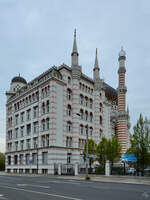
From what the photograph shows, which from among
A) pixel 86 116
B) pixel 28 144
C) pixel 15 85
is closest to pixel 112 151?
pixel 86 116

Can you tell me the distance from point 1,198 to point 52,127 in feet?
Result: 110

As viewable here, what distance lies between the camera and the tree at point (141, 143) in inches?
1178

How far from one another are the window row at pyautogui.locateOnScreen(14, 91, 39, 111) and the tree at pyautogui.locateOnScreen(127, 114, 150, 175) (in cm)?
2632

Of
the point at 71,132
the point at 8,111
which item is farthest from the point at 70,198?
the point at 8,111

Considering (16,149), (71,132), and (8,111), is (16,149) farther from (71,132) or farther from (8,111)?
(71,132)

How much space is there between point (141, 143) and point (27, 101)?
3212 cm

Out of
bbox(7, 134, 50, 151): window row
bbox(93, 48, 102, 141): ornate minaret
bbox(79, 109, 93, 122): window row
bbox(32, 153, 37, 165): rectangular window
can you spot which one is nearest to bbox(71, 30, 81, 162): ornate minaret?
bbox(79, 109, 93, 122): window row

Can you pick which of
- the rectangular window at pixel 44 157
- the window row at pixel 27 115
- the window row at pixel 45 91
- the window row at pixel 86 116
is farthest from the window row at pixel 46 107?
the window row at pixel 86 116

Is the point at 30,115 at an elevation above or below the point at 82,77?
below

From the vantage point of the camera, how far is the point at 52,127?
4519 centimetres

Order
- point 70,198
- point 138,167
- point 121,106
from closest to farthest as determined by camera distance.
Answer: point 70,198
point 138,167
point 121,106

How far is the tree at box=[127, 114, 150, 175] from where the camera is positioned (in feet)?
98.2

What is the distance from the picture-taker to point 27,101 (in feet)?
182

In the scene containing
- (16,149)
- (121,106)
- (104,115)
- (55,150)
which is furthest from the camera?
(121,106)
